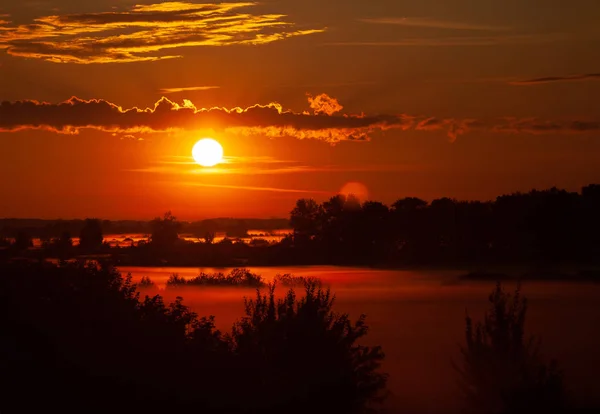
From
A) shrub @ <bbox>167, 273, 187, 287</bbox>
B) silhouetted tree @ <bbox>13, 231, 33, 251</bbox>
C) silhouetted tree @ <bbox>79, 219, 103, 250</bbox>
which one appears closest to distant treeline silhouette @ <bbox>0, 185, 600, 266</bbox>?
shrub @ <bbox>167, 273, 187, 287</bbox>

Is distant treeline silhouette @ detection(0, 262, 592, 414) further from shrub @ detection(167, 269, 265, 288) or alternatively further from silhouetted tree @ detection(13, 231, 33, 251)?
shrub @ detection(167, 269, 265, 288)

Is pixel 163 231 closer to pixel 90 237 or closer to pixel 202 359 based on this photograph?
pixel 90 237

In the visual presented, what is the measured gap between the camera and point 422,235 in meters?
110

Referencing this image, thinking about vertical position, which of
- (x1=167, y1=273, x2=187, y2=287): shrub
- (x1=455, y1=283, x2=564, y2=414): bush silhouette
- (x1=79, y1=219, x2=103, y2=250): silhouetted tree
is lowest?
(x1=455, y1=283, x2=564, y2=414): bush silhouette

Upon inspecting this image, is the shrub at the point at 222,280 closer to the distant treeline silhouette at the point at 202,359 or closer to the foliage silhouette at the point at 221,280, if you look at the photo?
the foliage silhouette at the point at 221,280

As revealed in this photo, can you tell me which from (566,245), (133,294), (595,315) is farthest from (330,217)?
(133,294)

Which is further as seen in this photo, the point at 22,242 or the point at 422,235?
Answer: the point at 422,235

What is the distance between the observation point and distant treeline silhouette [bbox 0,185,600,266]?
330 ft

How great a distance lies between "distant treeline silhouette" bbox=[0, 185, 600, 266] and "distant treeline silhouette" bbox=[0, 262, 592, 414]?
7872cm

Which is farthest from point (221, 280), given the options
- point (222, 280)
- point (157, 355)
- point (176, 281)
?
point (157, 355)

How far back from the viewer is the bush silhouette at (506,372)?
66.5 feet

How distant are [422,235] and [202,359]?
91.0m

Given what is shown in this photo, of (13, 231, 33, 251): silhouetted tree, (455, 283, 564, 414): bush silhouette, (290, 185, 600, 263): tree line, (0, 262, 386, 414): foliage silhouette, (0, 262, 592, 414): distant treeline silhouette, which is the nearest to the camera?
(0, 262, 386, 414): foliage silhouette

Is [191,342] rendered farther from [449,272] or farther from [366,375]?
[449,272]
